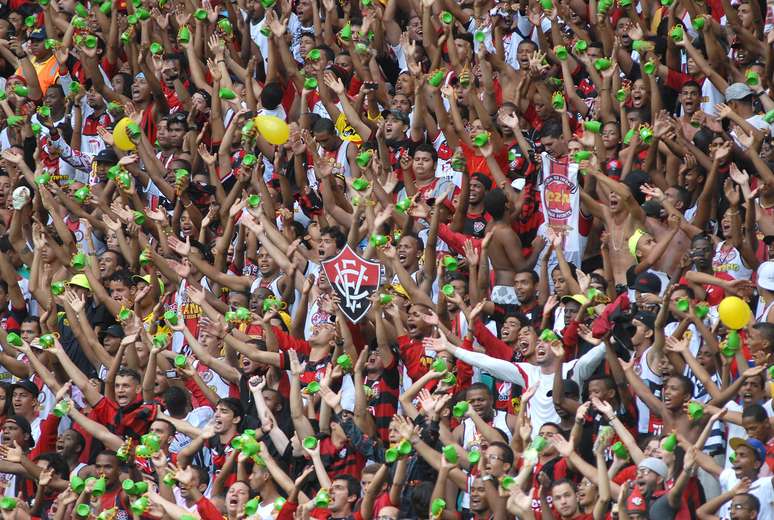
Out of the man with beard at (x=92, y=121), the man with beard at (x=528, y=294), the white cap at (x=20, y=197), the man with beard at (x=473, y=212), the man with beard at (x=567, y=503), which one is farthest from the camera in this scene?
the man with beard at (x=92, y=121)

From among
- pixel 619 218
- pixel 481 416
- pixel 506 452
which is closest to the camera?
pixel 506 452

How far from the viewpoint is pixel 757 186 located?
11.0m

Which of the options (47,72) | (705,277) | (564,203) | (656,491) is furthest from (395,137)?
(656,491)

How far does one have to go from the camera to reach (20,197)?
504 inches

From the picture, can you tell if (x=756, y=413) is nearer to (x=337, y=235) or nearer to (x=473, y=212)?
(x=473, y=212)

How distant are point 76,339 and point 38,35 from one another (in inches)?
140

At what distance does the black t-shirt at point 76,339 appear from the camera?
1209 centimetres

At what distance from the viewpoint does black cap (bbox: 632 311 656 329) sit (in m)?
10.1

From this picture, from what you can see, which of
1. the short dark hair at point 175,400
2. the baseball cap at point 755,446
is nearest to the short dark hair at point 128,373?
the short dark hair at point 175,400

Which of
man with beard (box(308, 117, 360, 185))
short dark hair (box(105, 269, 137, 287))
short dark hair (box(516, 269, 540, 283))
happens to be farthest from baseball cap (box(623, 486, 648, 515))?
short dark hair (box(105, 269, 137, 287))

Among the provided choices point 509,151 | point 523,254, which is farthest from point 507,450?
point 509,151

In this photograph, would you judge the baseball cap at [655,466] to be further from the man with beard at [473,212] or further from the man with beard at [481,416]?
the man with beard at [473,212]

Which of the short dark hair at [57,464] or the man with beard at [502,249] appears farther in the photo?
the man with beard at [502,249]

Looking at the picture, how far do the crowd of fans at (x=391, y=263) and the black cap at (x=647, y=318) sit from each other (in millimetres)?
15
